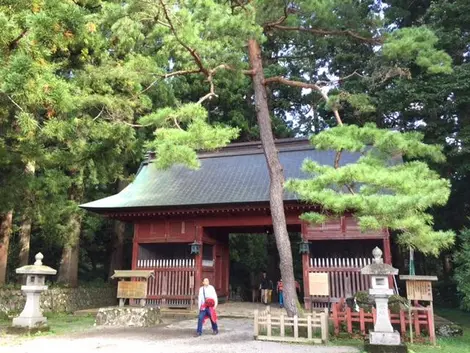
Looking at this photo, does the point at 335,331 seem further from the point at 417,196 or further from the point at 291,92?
the point at 291,92

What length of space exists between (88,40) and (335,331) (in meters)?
9.74

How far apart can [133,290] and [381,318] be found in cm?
706

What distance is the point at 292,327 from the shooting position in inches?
322

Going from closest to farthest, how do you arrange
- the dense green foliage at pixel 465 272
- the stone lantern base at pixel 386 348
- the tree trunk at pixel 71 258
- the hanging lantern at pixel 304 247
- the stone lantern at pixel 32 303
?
the stone lantern base at pixel 386 348, the dense green foliage at pixel 465 272, the stone lantern at pixel 32 303, the hanging lantern at pixel 304 247, the tree trunk at pixel 71 258

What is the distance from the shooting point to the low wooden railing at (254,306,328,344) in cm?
788

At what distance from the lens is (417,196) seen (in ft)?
21.5

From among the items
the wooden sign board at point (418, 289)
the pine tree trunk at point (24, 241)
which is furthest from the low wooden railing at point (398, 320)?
the pine tree trunk at point (24, 241)

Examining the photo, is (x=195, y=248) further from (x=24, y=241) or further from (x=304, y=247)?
(x=24, y=241)

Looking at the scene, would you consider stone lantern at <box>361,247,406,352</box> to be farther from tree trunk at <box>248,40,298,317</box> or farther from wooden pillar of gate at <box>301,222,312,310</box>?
wooden pillar of gate at <box>301,222,312,310</box>

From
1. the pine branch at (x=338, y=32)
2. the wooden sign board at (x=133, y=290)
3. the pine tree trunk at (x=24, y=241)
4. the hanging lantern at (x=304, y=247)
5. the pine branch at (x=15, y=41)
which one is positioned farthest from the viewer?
the pine tree trunk at (x=24, y=241)

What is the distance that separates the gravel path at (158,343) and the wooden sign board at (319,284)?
3047 millimetres

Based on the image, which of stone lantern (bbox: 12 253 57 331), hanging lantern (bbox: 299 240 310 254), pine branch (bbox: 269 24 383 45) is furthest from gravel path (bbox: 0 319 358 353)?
pine branch (bbox: 269 24 383 45)

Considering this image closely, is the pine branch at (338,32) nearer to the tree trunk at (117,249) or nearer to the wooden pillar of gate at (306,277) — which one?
the wooden pillar of gate at (306,277)

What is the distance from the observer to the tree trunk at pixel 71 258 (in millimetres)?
15477
